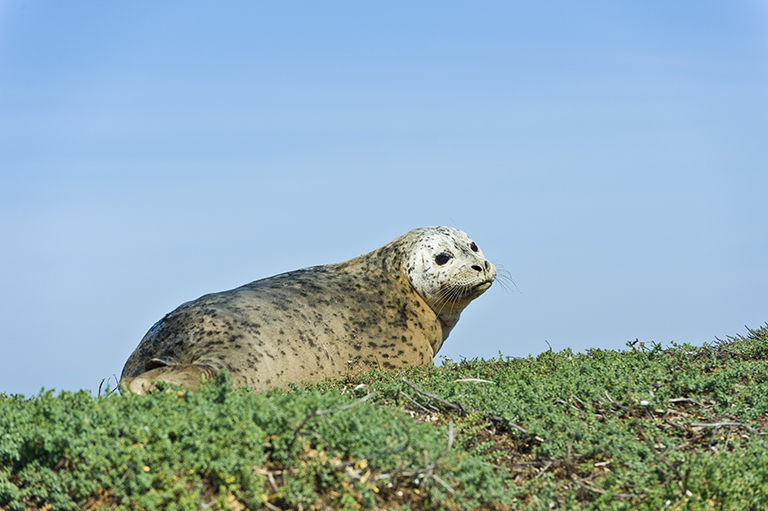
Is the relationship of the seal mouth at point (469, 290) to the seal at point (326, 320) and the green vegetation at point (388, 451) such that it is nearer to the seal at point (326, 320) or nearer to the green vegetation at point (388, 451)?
the seal at point (326, 320)

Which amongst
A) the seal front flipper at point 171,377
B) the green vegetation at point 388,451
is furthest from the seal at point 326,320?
the green vegetation at point 388,451

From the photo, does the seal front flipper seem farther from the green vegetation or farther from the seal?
A: the green vegetation

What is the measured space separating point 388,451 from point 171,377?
2.49m

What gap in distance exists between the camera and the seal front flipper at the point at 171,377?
223 inches

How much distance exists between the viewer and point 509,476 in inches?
185

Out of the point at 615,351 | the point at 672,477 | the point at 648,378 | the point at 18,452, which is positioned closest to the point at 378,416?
the point at 672,477

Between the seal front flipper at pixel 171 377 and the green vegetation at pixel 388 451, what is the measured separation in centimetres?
79

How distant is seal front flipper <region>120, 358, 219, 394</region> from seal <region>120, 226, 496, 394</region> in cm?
1

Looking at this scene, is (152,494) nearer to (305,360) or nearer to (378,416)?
(378,416)

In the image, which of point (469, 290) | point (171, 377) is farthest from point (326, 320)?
point (171, 377)

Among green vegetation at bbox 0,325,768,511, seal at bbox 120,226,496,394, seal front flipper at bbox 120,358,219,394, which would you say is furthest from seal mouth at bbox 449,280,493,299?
seal front flipper at bbox 120,358,219,394

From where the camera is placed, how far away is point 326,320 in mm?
8305

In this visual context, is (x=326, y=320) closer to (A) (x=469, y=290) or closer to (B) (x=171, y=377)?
(A) (x=469, y=290)

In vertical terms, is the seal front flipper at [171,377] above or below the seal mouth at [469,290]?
below
